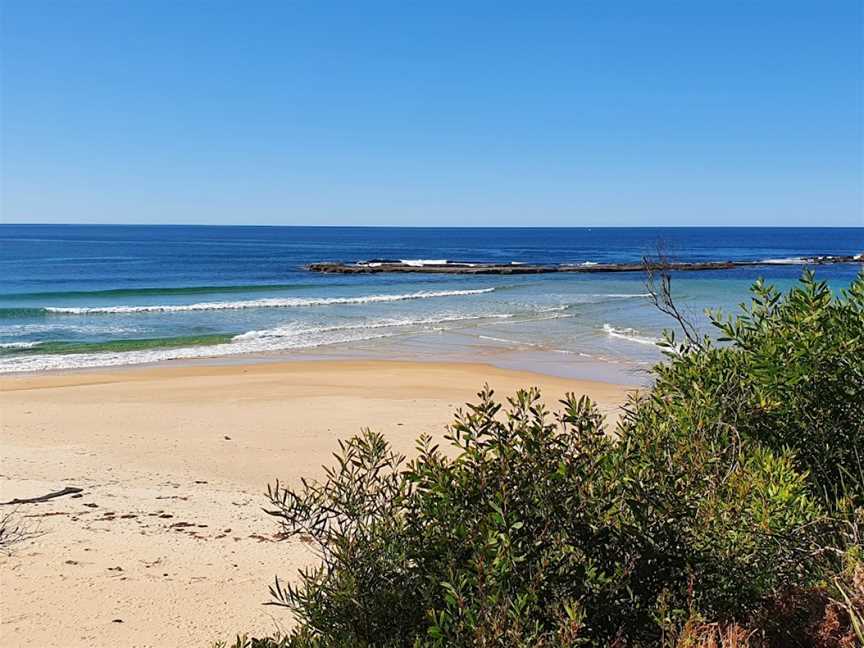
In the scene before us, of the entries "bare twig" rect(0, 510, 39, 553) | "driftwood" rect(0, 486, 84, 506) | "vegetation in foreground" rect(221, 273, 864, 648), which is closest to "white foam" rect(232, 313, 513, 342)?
"driftwood" rect(0, 486, 84, 506)

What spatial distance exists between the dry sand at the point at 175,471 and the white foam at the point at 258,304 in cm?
1349

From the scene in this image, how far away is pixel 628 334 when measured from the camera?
2670cm

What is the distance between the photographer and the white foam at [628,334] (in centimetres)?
2502

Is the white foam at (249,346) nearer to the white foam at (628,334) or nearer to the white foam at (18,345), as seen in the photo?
the white foam at (18,345)

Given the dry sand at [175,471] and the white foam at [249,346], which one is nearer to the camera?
the dry sand at [175,471]

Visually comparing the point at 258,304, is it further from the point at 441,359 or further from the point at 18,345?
the point at 441,359

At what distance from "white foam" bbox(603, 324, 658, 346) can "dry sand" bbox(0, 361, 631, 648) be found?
22.7 feet

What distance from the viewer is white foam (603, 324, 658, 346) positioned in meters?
25.0

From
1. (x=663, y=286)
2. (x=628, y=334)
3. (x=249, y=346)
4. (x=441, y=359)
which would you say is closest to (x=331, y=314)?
(x=249, y=346)

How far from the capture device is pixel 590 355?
2255 cm

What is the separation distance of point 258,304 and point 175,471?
2535 cm

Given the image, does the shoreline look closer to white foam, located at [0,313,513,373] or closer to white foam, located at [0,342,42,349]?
white foam, located at [0,313,513,373]

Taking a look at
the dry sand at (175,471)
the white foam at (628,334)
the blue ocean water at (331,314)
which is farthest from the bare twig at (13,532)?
the white foam at (628,334)

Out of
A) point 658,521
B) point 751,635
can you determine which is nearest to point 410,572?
point 658,521
